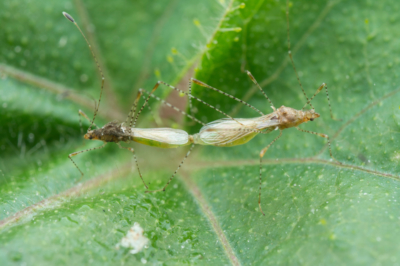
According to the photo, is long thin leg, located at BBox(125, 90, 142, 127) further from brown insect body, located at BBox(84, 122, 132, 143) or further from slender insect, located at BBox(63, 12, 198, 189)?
brown insect body, located at BBox(84, 122, 132, 143)

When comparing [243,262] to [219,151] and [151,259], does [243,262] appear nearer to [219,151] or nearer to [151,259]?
[151,259]

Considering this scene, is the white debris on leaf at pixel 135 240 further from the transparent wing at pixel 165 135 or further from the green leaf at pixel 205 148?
the transparent wing at pixel 165 135

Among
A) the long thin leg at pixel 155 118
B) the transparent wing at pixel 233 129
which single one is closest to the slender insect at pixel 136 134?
the long thin leg at pixel 155 118

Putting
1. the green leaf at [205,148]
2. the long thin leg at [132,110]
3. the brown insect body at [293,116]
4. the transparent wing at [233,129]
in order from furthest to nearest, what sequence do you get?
the long thin leg at [132,110] → the transparent wing at [233,129] → the brown insect body at [293,116] → the green leaf at [205,148]

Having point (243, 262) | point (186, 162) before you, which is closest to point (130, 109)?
point (186, 162)

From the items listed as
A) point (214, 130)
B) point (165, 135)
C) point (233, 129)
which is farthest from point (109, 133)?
point (233, 129)

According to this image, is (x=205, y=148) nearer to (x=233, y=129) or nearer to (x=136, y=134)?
(x=233, y=129)
